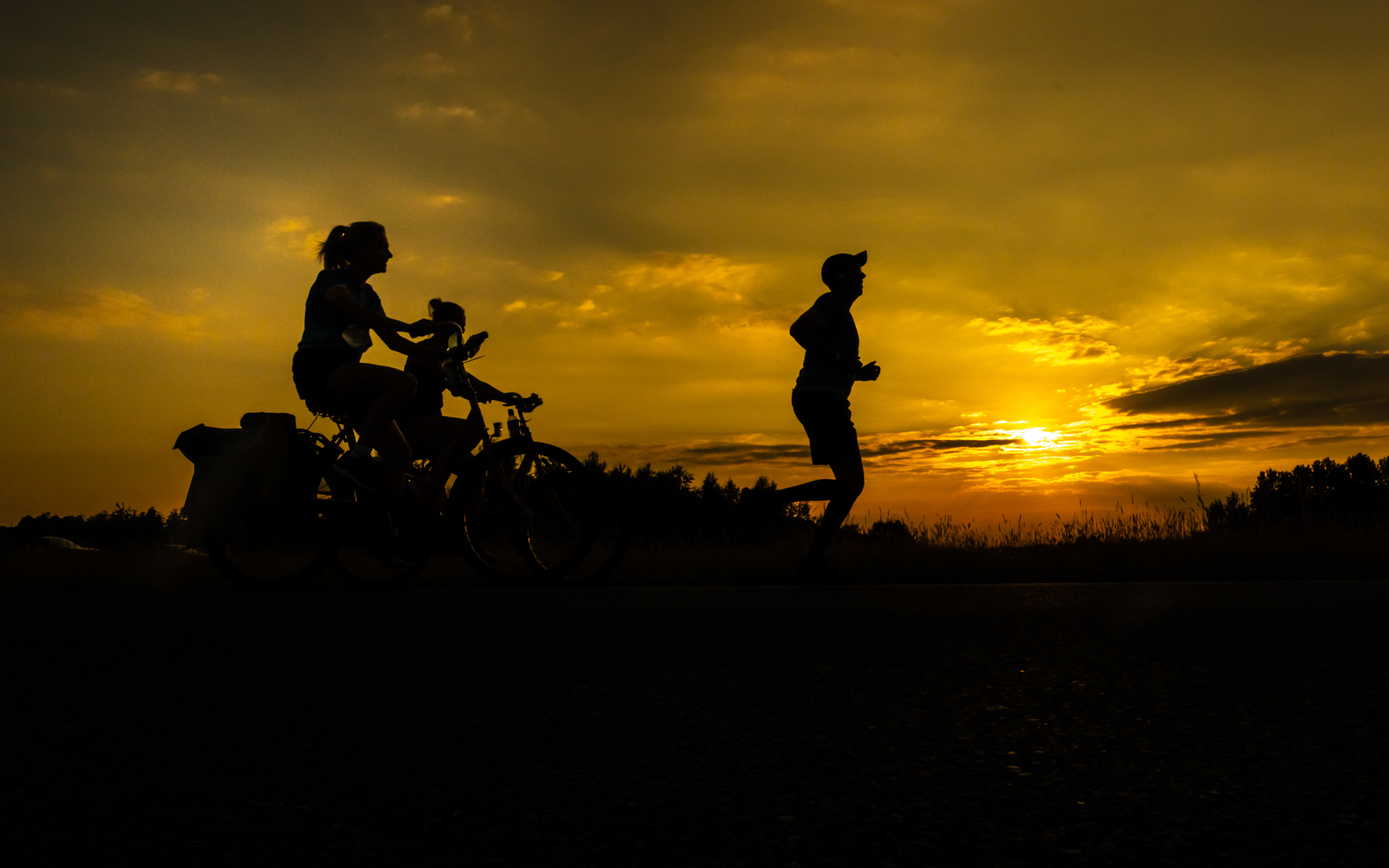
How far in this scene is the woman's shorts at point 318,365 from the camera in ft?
25.9

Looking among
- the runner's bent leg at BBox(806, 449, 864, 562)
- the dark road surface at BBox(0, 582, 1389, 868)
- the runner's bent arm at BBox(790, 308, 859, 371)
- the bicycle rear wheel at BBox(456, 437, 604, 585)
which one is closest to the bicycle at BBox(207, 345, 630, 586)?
the bicycle rear wheel at BBox(456, 437, 604, 585)

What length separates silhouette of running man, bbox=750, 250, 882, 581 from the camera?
901 centimetres

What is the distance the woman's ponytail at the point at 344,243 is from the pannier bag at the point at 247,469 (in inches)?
46.5

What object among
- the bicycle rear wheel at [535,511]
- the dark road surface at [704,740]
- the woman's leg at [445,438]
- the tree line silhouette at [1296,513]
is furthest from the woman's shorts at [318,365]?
the tree line silhouette at [1296,513]

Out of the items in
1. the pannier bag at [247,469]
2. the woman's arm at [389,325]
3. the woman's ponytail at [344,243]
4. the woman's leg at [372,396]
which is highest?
the woman's ponytail at [344,243]

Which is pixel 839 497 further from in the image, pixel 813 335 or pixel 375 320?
pixel 375 320

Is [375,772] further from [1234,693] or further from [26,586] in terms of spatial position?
[26,586]

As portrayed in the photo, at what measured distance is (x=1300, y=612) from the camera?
5.74 m

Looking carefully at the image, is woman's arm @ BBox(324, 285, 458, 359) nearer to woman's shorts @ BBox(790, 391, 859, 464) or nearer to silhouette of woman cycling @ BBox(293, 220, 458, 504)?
silhouette of woman cycling @ BBox(293, 220, 458, 504)

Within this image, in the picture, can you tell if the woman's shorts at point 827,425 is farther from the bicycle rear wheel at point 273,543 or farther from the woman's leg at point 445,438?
the bicycle rear wheel at point 273,543

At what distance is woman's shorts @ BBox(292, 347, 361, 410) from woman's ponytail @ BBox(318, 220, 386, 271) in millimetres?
561

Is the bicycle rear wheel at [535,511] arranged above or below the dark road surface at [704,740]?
above

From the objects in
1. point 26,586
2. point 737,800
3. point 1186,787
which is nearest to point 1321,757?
point 1186,787

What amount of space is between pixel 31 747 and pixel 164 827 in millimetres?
993
